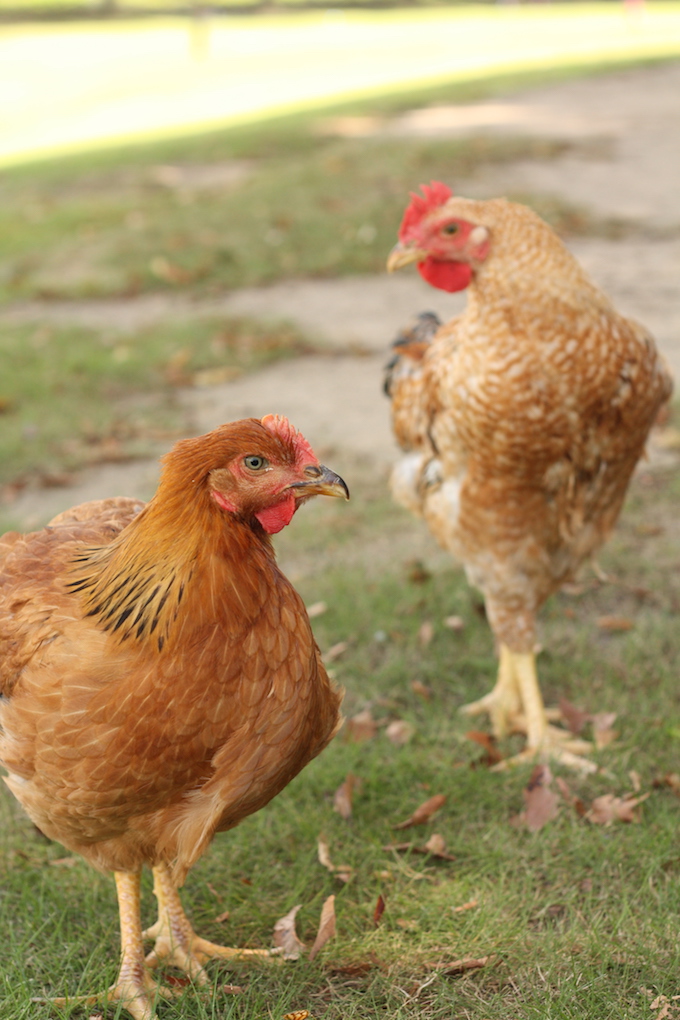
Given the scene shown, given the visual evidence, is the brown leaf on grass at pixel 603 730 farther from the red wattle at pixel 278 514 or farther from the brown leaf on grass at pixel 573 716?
the red wattle at pixel 278 514

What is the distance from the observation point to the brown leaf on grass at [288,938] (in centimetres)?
289

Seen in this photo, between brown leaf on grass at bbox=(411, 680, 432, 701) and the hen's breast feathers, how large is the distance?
57.9 inches

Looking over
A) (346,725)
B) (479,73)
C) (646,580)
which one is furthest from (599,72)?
(346,725)

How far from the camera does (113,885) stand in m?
3.22

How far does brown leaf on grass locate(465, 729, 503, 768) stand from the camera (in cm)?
375

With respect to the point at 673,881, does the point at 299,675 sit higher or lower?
higher

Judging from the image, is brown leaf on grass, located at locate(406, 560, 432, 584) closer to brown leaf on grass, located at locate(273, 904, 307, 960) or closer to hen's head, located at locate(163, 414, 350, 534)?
brown leaf on grass, located at locate(273, 904, 307, 960)

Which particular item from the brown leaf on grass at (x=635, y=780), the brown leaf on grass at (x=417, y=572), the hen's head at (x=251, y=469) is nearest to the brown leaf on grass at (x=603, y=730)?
the brown leaf on grass at (x=635, y=780)

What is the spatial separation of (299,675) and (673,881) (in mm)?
1382

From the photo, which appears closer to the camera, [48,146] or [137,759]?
[137,759]

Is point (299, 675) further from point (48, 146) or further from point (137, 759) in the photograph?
point (48, 146)

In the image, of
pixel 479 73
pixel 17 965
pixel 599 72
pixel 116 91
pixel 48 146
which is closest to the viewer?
pixel 17 965

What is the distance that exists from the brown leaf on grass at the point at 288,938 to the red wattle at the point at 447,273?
85.5 inches

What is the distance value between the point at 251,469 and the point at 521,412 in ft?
4.37
